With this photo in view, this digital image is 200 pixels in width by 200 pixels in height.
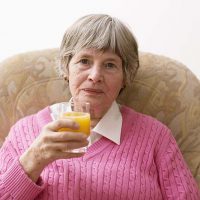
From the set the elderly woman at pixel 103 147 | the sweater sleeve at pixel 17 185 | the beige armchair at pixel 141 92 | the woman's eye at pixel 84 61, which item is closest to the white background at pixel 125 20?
the beige armchair at pixel 141 92

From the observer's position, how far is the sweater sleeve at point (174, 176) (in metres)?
1.29

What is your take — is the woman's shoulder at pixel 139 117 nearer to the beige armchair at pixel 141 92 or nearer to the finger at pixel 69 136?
the beige armchair at pixel 141 92

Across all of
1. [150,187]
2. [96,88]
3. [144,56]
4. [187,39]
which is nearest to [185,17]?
[187,39]

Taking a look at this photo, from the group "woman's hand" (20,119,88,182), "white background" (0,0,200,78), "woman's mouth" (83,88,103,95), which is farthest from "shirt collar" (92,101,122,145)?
"white background" (0,0,200,78)

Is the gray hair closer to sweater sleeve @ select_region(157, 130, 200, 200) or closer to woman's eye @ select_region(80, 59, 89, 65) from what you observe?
woman's eye @ select_region(80, 59, 89, 65)

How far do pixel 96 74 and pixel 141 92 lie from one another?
32cm

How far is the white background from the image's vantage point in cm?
186

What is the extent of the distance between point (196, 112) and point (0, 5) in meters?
1.17

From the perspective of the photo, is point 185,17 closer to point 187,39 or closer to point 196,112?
point 187,39

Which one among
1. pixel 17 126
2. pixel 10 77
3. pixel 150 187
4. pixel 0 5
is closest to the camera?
pixel 150 187

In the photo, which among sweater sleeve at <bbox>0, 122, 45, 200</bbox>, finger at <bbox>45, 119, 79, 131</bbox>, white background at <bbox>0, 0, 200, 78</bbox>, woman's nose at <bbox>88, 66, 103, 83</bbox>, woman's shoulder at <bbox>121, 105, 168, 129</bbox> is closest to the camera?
finger at <bbox>45, 119, 79, 131</bbox>

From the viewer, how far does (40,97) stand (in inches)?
61.0

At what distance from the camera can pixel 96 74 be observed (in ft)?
4.21

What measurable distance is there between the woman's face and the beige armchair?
0.70 feet
